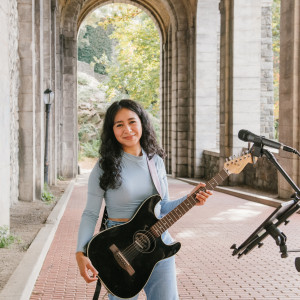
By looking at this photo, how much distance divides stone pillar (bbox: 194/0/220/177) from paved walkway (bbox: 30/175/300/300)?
828cm

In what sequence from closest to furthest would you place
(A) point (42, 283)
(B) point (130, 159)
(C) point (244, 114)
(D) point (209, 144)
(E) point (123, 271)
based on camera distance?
1. (E) point (123, 271)
2. (B) point (130, 159)
3. (A) point (42, 283)
4. (C) point (244, 114)
5. (D) point (209, 144)

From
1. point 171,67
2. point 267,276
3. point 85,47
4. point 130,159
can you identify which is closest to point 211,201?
point 267,276

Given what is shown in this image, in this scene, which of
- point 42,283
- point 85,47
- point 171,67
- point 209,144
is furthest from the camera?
point 85,47

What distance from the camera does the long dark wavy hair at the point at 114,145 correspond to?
99.0 inches

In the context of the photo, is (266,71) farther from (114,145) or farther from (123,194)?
(123,194)

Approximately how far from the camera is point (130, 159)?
264 cm

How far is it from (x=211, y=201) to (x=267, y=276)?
5.83 m

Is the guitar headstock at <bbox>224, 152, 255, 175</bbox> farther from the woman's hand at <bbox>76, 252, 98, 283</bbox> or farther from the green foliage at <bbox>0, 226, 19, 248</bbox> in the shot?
the green foliage at <bbox>0, 226, 19, 248</bbox>

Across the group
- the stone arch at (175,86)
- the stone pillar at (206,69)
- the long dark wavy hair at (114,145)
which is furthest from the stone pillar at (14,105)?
the stone pillar at (206,69)

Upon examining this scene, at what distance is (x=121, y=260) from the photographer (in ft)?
7.84

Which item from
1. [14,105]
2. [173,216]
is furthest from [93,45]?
[173,216]

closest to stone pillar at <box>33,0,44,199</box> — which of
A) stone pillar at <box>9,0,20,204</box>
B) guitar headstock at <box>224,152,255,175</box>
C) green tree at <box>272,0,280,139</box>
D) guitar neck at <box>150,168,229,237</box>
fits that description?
stone pillar at <box>9,0,20,204</box>

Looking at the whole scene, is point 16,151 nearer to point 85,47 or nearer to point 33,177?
point 33,177

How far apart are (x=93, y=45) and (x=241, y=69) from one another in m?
31.1
